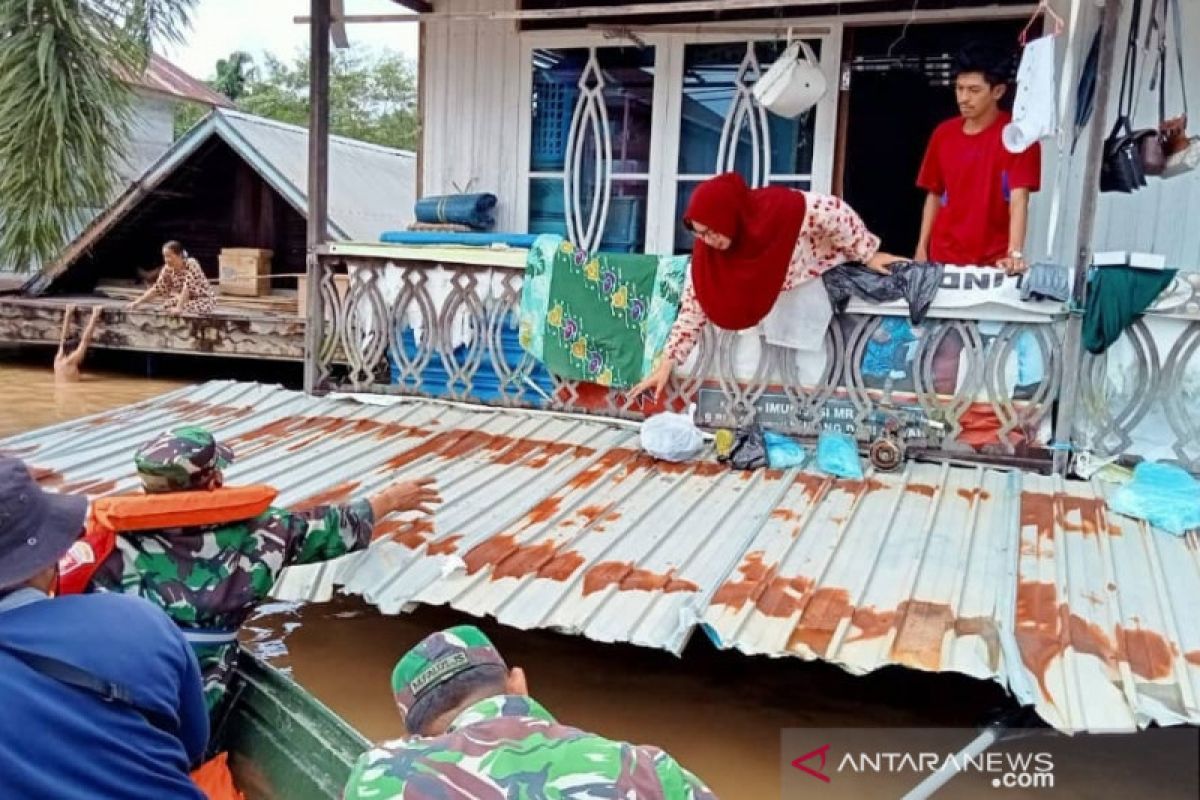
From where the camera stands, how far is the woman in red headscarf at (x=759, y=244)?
4.88m

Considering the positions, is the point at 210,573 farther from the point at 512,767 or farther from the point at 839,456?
the point at 839,456

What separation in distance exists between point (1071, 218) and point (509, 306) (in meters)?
3.52

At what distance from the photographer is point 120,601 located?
1.86 metres

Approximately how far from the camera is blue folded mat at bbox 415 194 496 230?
755cm

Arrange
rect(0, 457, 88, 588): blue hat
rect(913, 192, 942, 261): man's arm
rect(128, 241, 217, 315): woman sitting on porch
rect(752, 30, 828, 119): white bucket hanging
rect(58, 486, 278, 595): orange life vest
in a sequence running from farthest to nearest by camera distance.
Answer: rect(128, 241, 217, 315): woman sitting on porch, rect(752, 30, 828, 119): white bucket hanging, rect(913, 192, 942, 261): man's arm, rect(58, 486, 278, 595): orange life vest, rect(0, 457, 88, 588): blue hat

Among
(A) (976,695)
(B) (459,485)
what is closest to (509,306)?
(B) (459,485)

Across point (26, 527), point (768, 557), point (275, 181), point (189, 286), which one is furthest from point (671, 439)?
point (275, 181)

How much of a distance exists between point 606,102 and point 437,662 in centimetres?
657

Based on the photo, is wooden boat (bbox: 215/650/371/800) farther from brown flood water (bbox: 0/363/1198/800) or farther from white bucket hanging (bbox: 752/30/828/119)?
white bucket hanging (bbox: 752/30/828/119)

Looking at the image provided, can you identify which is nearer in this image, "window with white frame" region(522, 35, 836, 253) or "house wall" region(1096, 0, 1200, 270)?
"house wall" region(1096, 0, 1200, 270)

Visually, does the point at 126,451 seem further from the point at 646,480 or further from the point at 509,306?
the point at 646,480

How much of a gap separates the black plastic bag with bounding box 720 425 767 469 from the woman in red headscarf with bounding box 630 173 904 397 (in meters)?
0.56

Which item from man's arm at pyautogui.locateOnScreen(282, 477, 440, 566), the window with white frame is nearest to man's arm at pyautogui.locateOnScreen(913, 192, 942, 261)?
the window with white frame

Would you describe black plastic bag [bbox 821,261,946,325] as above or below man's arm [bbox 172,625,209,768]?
above
